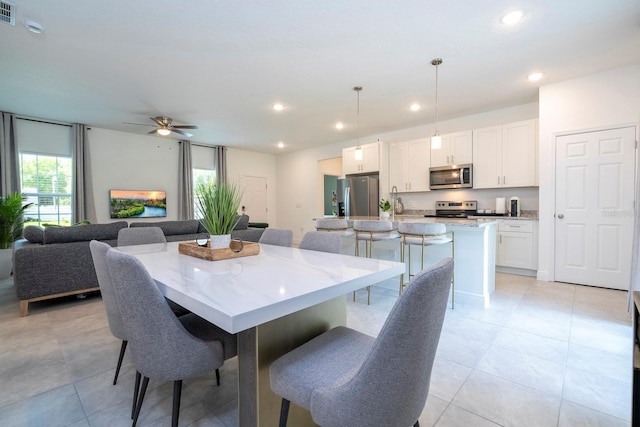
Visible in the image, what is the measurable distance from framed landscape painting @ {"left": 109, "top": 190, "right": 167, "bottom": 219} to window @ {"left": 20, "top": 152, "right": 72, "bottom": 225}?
0.73 meters

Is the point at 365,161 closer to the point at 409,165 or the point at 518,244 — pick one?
the point at 409,165

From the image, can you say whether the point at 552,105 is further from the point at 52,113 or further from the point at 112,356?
the point at 52,113

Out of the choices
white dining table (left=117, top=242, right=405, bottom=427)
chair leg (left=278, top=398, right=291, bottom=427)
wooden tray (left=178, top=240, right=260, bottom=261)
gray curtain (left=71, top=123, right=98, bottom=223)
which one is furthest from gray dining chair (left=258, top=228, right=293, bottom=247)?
gray curtain (left=71, top=123, right=98, bottom=223)

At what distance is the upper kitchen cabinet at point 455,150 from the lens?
4.88 meters

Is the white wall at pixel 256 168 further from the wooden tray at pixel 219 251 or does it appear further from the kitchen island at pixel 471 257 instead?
the wooden tray at pixel 219 251

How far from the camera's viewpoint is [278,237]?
2533 mm

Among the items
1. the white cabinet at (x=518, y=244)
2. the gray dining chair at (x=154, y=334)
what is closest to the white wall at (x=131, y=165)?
the gray dining chair at (x=154, y=334)

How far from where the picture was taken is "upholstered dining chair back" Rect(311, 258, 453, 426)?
2.40 feet

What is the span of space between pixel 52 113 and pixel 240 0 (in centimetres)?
474

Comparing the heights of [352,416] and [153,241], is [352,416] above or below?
below

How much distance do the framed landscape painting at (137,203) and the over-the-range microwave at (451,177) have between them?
587 centimetres

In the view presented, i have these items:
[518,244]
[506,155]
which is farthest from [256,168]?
[518,244]

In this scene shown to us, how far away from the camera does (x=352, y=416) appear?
82 centimetres

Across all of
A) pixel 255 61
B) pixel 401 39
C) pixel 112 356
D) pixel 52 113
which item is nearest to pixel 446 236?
pixel 401 39
